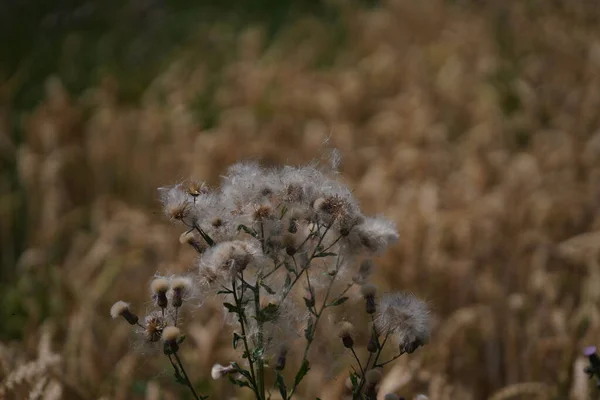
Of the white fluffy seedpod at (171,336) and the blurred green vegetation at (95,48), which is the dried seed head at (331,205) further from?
the blurred green vegetation at (95,48)

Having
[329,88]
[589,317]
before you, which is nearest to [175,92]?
[329,88]

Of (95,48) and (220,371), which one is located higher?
(95,48)

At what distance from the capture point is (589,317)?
219 cm

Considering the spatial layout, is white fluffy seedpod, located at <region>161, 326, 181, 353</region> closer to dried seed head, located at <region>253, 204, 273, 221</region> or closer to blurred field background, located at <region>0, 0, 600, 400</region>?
dried seed head, located at <region>253, 204, 273, 221</region>

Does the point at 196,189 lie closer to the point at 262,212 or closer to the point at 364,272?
the point at 262,212

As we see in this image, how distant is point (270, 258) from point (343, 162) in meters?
2.02

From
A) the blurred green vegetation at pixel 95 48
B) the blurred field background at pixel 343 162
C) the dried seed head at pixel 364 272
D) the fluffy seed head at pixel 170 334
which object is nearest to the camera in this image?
the fluffy seed head at pixel 170 334

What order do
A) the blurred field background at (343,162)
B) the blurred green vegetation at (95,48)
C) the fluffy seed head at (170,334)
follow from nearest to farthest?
the fluffy seed head at (170,334) → the blurred field background at (343,162) → the blurred green vegetation at (95,48)

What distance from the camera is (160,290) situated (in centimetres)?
104

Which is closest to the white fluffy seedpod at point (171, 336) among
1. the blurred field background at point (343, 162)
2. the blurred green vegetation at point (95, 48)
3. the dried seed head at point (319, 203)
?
the dried seed head at point (319, 203)

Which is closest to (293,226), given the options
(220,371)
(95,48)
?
(220,371)

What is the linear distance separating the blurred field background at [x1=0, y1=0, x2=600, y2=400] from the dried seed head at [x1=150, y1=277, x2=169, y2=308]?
1.44ft

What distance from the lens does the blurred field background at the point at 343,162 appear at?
216 cm

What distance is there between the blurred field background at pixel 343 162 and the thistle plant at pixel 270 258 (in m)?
0.30
